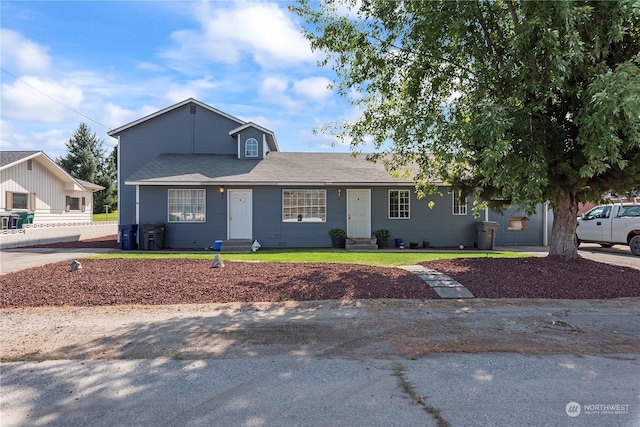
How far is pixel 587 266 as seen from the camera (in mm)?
A: 8664

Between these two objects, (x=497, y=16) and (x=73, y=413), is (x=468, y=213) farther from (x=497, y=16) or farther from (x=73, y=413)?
(x=73, y=413)

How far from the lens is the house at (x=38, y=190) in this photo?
18.3 metres

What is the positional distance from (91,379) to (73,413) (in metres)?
0.62

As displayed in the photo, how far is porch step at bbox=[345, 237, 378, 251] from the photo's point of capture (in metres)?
14.5

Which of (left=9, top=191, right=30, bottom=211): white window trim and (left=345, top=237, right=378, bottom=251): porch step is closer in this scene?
(left=345, top=237, right=378, bottom=251): porch step

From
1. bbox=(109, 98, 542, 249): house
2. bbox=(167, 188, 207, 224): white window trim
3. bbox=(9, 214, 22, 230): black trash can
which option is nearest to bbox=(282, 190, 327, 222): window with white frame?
bbox=(109, 98, 542, 249): house

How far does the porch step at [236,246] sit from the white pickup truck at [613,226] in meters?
14.4

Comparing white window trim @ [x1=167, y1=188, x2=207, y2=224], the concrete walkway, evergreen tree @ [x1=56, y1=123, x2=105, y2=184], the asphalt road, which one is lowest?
the asphalt road

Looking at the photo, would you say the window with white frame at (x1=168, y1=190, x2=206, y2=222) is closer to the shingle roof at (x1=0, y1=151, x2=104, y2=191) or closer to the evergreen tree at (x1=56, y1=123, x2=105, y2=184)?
the shingle roof at (x1=0, y1=151, x2=104, y2=191)

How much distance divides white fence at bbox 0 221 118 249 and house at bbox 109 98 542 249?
10.9ft

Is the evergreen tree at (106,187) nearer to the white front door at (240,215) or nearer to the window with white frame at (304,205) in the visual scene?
the white front door at (240,215)

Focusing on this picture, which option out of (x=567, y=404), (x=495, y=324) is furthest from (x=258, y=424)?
(x=495, y=324)

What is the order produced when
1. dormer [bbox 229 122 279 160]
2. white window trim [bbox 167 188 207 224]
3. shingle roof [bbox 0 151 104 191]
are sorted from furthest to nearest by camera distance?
1. shingle roof [bbox 0 151 104 191]
2. dormer [bbox 229 122 279 160]
3. white window trim [bbox 167 188 207 224]

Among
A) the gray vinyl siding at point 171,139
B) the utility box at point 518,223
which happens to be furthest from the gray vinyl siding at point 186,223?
the utility box at point 518,223
